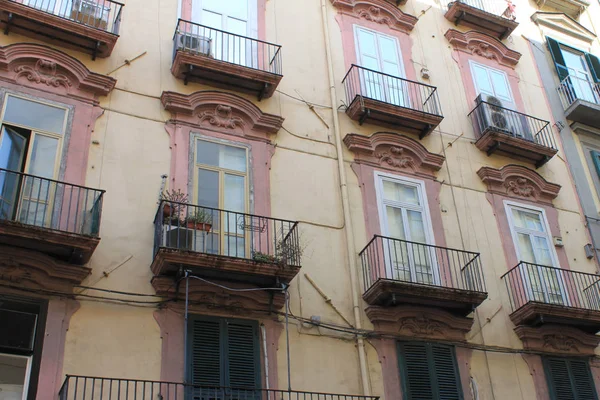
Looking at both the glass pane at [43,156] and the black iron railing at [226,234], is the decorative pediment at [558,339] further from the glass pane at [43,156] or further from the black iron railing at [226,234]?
the glass pane at [43,156]

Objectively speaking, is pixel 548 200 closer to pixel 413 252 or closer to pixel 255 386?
pixel 413 252

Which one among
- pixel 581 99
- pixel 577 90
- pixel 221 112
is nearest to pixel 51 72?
pixel 221 112

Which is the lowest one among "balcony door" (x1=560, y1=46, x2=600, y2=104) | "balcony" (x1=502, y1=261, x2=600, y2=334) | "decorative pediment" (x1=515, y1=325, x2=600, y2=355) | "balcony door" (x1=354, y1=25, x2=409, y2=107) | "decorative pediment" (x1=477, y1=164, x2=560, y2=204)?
"decorative pediment" (x1=515, y1=325, x2=600, y2=355)

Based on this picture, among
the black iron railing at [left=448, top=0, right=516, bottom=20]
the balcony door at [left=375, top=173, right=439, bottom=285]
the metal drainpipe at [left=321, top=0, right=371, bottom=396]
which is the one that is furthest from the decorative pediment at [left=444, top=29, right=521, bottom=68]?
the balcony door at [left=375, top=173, right=439, bottom=285]

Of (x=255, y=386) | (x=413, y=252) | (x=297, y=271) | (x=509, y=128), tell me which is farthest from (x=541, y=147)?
(x=255, y=386)

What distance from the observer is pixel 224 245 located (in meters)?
11.6

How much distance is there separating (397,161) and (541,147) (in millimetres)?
3581

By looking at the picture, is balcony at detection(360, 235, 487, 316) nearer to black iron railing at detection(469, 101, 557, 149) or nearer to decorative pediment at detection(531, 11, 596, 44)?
black iron railing at detection(469, 101, 557, 149)

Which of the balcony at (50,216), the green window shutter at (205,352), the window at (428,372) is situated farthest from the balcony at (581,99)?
the balcony at (50,216)

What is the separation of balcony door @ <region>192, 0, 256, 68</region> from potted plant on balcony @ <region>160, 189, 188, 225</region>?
3.29m

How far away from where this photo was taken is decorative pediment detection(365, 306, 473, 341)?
12.1m

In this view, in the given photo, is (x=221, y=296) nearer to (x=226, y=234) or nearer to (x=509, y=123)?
(x=226, y=234)

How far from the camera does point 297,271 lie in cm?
1129

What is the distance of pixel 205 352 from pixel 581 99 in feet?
37.9
